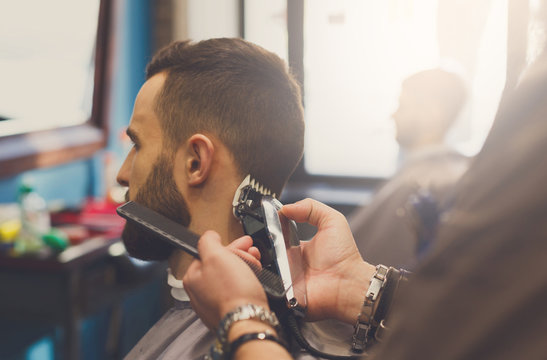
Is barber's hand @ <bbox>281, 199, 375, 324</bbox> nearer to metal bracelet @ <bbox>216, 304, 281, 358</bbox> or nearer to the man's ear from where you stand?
the man's ear

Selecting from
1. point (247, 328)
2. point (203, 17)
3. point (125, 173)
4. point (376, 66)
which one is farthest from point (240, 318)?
point (376, 66)

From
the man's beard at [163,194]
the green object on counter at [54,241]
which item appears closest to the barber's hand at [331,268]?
the man's beard at [163,194]

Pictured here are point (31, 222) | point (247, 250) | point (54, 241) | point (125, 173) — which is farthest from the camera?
point (31, 222)

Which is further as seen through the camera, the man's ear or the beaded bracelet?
the man's ear

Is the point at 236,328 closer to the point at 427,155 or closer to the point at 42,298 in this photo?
the point at 42,298

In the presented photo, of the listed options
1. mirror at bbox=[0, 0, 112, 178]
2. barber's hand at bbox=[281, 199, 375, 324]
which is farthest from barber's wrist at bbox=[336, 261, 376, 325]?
mirror at bbox=[0, 0, 112, 178]

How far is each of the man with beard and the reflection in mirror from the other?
4.19 ft

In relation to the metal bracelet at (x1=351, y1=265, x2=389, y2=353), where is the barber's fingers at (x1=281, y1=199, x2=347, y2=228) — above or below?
above

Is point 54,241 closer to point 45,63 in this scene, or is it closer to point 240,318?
point 45,63

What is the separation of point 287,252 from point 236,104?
33 centimetres

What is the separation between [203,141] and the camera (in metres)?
1.11

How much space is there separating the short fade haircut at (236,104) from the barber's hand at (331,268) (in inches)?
6.2

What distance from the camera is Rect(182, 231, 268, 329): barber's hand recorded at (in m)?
0.75

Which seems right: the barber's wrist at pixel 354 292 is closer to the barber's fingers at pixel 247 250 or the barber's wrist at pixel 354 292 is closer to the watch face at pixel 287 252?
the watch face at pixel 287 252
